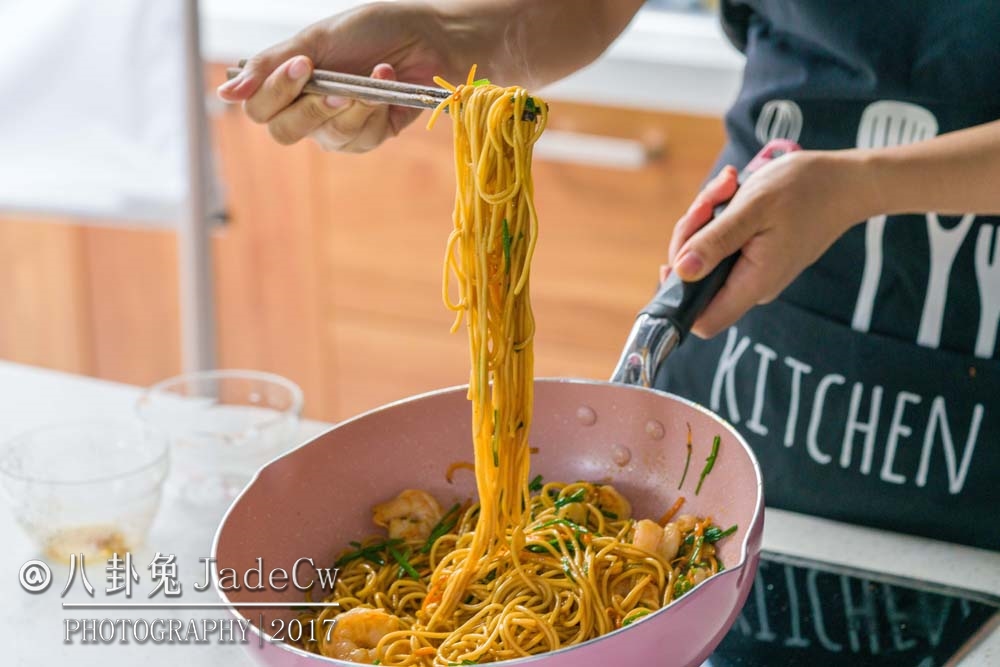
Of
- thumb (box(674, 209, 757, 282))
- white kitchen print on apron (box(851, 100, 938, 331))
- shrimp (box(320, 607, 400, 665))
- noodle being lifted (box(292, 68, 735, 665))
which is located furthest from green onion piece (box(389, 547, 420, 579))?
white kitchen print on apron (box(851, 100, 938, 331))

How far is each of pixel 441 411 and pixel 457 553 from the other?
0.14 metres

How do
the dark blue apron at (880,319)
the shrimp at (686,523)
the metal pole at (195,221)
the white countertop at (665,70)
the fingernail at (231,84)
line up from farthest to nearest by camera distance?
the white countertop at (665,70), the metal pole at (195,221), the dark blue apron at (880,319), the fingernail at (231,84), the shrimp at (686,523)

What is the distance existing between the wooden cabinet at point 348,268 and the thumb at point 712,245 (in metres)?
1.26

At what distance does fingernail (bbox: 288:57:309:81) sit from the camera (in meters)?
1.03

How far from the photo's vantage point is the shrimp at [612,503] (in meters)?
1.03

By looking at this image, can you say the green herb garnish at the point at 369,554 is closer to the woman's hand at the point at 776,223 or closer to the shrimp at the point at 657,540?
the shrimp at the point at 657,540

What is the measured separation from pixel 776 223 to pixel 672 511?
0.26m

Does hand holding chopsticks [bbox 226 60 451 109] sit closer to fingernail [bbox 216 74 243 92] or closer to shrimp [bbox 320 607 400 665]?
fingernail [bbox 216 74 243 92]

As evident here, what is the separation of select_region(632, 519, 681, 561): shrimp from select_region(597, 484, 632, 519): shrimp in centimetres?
7

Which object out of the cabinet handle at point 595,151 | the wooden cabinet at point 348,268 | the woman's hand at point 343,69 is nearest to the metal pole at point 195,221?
the wooden cabinet at point 348,268

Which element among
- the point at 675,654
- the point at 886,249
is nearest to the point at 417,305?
the point at 886,249

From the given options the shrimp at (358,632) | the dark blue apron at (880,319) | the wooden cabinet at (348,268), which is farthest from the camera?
the wooden cabinet at (348,268)

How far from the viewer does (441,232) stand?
2562 millimetres

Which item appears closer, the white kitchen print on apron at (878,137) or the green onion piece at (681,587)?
the green onion piece at (681,587)
